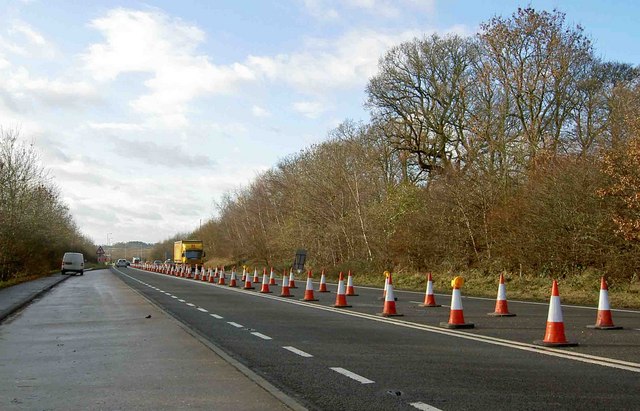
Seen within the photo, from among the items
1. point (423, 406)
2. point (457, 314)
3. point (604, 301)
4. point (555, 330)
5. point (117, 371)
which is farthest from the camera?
point (457, 314)

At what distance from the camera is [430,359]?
8609 mm

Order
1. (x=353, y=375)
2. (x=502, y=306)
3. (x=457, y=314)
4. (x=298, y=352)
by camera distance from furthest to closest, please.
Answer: (x=502, y=306) < (x=457, y=314) < (x=298, y=352) < (x=353, y=375)

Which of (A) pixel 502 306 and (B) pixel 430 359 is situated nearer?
(B) pixel 430 359

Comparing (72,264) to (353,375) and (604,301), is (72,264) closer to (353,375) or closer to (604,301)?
(604,301)

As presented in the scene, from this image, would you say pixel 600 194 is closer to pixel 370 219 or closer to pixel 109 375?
pixel 109 375

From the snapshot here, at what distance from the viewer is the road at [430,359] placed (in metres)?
6.22

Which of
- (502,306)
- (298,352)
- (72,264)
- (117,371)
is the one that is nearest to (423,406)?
(298,352)

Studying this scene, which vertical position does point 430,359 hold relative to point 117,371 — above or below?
above

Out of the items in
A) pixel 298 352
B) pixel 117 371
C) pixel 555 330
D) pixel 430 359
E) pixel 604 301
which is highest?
pixel 604 301

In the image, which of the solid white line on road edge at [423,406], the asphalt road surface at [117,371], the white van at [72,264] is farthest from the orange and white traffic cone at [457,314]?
the white van at [72,264]

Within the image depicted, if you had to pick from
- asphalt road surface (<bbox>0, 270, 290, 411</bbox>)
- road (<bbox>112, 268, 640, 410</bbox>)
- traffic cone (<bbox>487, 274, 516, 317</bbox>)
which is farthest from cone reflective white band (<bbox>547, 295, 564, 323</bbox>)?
asphalt road surface (<bbox>0, 270, 290, 411</bbox>)

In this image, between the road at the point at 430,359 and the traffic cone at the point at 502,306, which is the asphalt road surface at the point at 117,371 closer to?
the road at the point at 430,359

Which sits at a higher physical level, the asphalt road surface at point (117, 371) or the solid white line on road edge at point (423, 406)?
the solid white line on road edge at point (423, 406)

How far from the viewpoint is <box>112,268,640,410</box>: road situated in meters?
6.22
